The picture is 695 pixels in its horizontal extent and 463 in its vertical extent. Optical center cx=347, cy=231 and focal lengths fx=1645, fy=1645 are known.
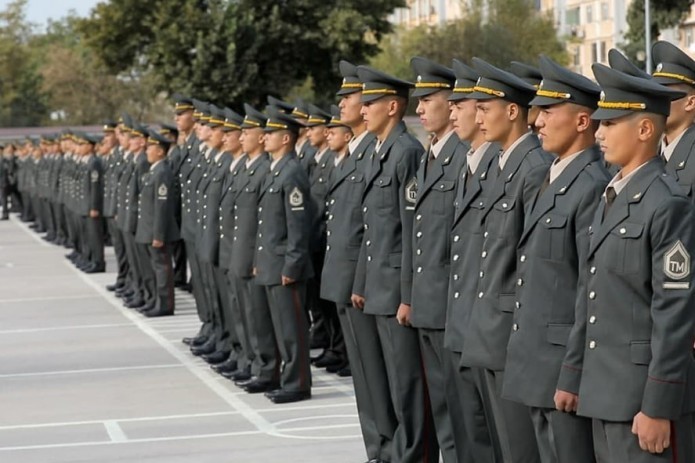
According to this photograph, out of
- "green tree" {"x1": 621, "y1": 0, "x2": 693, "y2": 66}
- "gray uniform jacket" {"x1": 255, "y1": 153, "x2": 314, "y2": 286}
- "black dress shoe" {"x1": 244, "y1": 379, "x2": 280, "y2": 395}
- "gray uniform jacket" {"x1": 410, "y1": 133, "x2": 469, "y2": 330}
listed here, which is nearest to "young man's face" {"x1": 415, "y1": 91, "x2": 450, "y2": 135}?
"gray uniform jacket" {"x1": 410, "y1": 133, "x2": 469, "y2": 330}

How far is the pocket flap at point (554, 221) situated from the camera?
6.43 meters

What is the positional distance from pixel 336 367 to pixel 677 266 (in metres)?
7.91

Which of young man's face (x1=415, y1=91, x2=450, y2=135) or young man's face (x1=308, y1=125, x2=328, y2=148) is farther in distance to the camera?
young man's face (x1=308, y1=125, x2=328, y2=148)

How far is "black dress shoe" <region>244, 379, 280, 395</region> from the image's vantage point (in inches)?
480

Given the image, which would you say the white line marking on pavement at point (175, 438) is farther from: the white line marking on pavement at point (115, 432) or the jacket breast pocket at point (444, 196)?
the jacket breast pocket at point (444, 196)

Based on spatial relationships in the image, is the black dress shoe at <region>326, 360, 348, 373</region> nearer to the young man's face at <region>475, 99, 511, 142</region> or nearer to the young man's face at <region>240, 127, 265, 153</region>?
the young man's face at <region>240, 127, 265, 153</region>

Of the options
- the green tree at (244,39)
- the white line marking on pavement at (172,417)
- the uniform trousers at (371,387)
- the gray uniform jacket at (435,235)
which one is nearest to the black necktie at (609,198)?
the gray uniform jacket at (435,235)

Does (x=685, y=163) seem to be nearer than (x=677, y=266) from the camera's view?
No

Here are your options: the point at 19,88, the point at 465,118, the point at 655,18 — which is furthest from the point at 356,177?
the point at 19,88

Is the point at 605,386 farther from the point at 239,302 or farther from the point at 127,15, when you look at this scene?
the point at 127,15

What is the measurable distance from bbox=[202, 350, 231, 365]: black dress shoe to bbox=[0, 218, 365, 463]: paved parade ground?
0.25 ft

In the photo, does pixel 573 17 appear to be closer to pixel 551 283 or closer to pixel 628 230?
pixel 551 283

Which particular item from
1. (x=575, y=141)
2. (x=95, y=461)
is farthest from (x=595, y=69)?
(x=95, y=461)

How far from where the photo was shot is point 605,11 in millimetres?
83875
